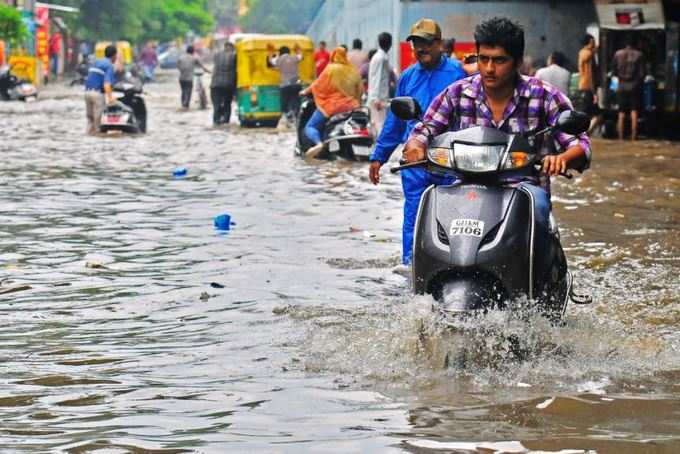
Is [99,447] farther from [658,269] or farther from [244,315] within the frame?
[658,269]

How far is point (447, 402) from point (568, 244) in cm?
530

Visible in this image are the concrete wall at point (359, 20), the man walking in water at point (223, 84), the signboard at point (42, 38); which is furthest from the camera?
the signboard at point (42, 38)

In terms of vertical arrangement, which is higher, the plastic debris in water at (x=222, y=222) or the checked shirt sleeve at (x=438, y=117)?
the checked shirt sleeve at (x=438, y=117)

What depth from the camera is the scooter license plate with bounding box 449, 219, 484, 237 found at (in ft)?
19.7

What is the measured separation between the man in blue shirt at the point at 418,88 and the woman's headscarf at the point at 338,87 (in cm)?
1051

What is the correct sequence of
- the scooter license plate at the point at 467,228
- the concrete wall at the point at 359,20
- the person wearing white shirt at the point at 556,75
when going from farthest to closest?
the concrete wall at the point at 359,20 < the person wearing white shirt at the point at 556,75 < the scooter license plate at the point at 467,228

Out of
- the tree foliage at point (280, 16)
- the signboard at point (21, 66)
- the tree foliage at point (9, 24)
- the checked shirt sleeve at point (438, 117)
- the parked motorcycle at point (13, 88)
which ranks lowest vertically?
the parked motorcycle at point (13, 88)

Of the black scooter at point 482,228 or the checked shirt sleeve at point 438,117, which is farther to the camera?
the checked shirt sleeve at point 438,117

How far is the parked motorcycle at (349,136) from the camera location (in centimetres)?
1922

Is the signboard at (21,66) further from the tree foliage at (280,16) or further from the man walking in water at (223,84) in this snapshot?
the tree foliage at (280,16)

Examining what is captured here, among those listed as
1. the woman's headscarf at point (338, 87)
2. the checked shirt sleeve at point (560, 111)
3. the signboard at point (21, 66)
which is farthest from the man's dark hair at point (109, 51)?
the signboard at point (21, 66)

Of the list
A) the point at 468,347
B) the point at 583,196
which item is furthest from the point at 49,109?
the point at 468,347

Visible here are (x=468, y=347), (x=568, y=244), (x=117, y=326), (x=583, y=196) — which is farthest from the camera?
(x=583, y=196)

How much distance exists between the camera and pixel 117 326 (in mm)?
7559
